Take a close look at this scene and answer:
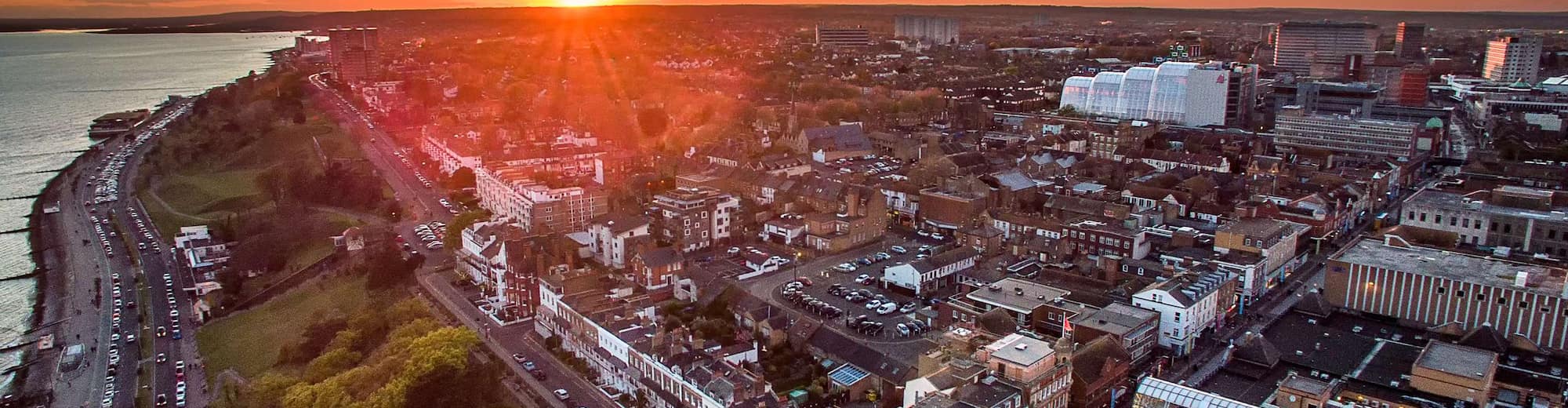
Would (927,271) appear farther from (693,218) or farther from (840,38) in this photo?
(840,38)

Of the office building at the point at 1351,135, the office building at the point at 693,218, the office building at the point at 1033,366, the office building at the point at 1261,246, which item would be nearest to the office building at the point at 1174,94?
the office building at the point at 1351,135

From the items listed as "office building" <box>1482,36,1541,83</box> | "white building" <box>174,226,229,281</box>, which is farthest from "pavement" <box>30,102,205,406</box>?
"office building" <box>1482,36,1541,83</box>

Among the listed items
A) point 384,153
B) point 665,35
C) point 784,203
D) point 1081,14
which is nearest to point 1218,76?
point 784,203

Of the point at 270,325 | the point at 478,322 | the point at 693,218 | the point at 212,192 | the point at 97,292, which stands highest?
the point at 693,218

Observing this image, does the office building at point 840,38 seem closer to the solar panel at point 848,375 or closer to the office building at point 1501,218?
the office building at point 1501,218

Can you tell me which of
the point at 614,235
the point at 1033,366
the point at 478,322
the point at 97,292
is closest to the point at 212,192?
the point at 97,292

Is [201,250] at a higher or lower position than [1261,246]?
lower

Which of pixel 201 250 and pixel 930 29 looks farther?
pixel 930 29
